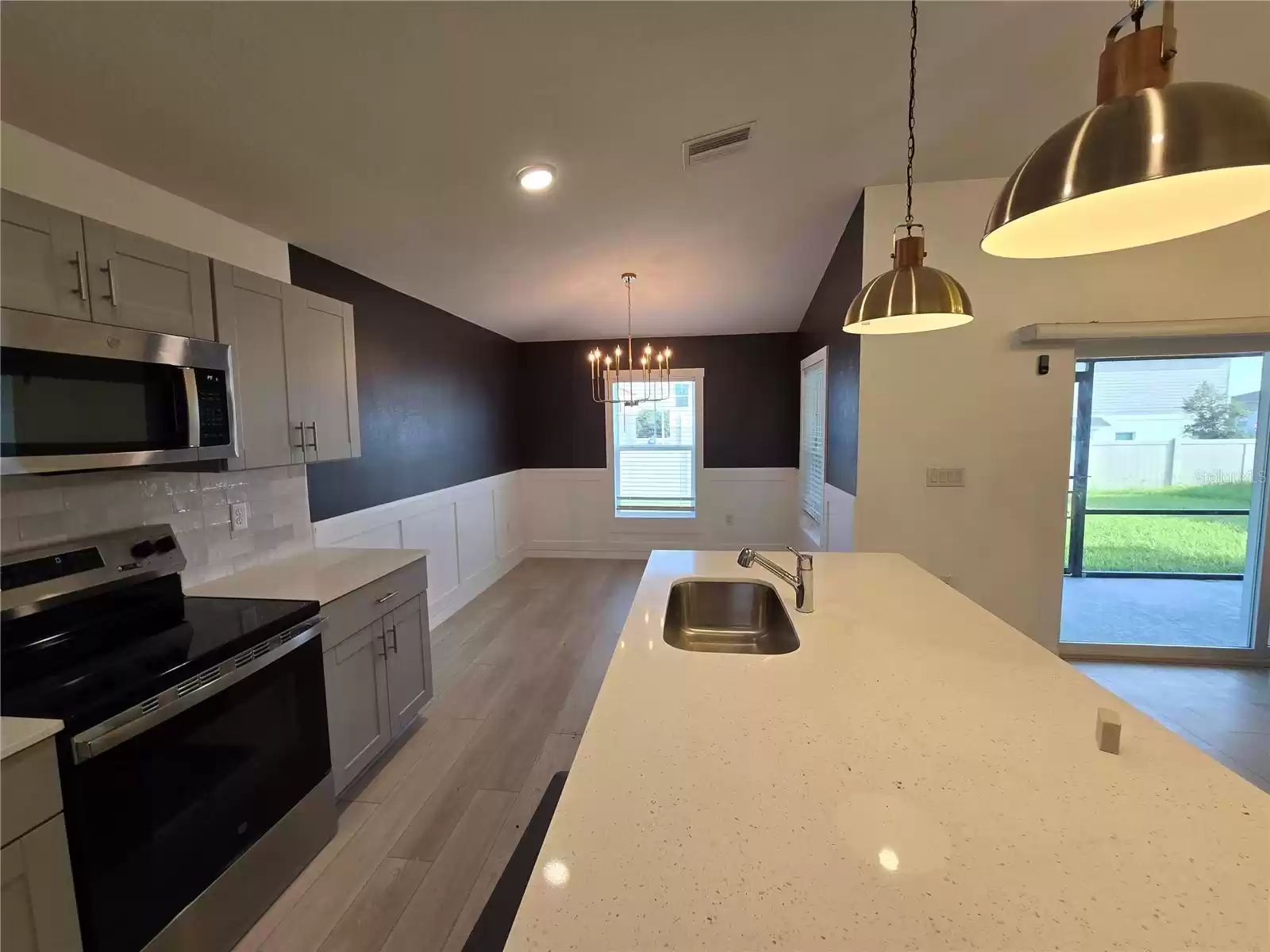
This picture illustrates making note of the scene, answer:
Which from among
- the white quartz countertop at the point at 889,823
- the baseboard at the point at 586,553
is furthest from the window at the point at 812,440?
the white quartz countertop at the point at 889,823

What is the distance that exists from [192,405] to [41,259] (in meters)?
0.49

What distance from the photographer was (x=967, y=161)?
272cm

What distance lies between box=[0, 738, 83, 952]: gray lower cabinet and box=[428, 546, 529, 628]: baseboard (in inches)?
87.9

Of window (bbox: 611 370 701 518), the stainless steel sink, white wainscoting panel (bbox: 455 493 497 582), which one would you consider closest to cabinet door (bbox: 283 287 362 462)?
the stainless steel sink

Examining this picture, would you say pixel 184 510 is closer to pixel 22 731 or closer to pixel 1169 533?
pixel 22 731

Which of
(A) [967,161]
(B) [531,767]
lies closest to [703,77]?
(A) [967,161]

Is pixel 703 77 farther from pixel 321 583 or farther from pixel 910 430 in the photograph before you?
pixel 321 583

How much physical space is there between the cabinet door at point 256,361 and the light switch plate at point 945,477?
10.8 ft

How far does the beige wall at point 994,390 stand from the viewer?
9.16ft

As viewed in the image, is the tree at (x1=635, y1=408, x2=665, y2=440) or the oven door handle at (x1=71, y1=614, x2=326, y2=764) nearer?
the oven door handle at (x1=71, y1=614, x2=326, y2=764)

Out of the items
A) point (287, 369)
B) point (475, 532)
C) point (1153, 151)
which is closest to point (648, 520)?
point (475, 532)

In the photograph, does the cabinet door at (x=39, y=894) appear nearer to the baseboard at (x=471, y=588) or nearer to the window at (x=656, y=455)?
the baseboard at (x=471, y=588)

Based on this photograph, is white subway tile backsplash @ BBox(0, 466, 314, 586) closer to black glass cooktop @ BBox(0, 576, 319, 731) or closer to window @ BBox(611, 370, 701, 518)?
black glass cooktop @ BBox(0, 576, 319, 731)

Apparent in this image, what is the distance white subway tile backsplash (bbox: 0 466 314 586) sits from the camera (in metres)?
1.60
